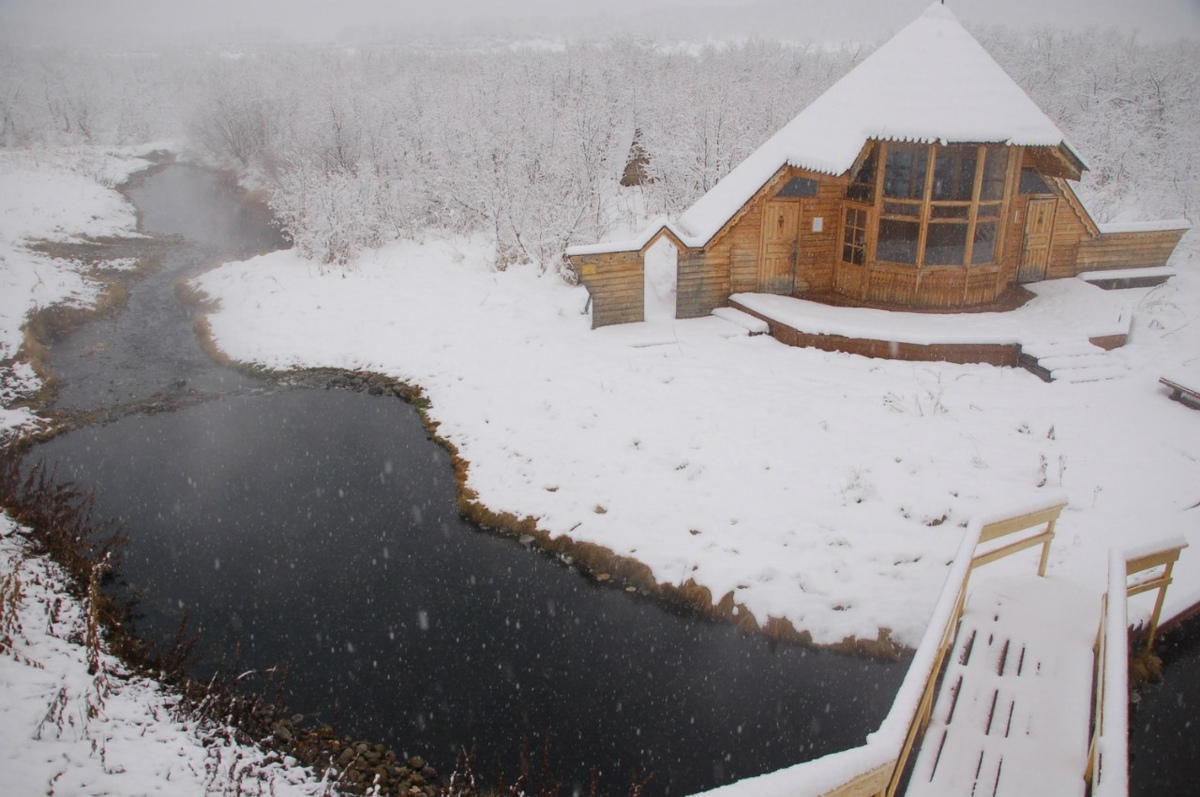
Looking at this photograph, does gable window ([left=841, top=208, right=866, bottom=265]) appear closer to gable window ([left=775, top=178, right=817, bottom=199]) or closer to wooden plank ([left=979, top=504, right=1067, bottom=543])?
gable window ([left=775, top=178, right=817, bottom=199])

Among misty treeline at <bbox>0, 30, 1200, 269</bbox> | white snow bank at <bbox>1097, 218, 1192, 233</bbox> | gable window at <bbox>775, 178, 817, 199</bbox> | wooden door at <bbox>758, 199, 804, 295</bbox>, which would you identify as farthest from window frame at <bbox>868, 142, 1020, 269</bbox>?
misty treeline at <bbox>0, 30, 1200, 269</bbox>

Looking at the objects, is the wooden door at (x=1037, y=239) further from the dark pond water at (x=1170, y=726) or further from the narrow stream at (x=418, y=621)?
the narrow stream at (x=418, y=621)

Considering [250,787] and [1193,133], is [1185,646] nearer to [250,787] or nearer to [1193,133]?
[250,787]

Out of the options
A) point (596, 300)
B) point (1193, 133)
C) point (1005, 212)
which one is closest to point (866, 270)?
point (1005, 212)

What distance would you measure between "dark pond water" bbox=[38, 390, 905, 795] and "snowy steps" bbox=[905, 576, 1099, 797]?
1.59 m

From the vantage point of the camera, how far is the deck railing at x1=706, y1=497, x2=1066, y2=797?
2.74 metres

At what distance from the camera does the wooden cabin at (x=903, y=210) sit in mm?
13898

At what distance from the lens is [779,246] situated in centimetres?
1591

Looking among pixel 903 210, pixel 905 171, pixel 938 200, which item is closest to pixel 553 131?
pixel 905 171

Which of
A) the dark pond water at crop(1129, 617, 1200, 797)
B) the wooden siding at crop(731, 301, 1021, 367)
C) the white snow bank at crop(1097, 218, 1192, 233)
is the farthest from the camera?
the white snow bank at crop(1097, 218, 1192, 233)

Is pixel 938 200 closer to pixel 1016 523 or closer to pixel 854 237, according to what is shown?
pixel 854 237

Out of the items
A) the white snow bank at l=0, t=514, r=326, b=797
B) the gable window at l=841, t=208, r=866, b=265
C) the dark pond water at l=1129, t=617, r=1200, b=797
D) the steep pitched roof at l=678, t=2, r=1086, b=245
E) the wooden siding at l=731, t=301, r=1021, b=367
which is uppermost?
the steep pitched roof at l=678, t=2, r=1086, b=245

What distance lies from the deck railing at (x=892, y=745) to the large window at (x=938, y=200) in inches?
394

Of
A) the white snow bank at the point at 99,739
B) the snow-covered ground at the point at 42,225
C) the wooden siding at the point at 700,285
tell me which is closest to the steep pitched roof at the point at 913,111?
the wooden siding at the point at 700,285
